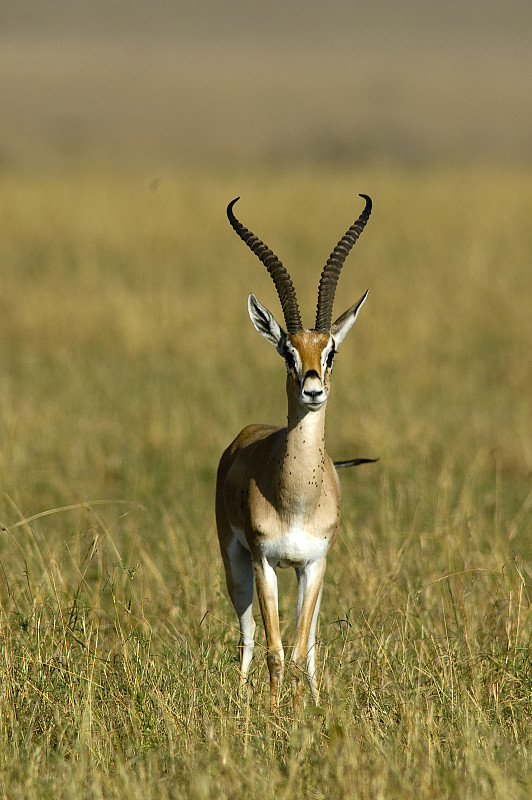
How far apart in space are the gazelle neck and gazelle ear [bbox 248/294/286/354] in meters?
0.27

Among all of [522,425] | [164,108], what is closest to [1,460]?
[522,425]

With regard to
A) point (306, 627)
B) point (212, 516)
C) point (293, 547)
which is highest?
point (293, 547)

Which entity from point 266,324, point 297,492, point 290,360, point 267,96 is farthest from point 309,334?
point 267,96

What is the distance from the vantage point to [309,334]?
15.4 feet

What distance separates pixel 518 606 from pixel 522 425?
508 cm

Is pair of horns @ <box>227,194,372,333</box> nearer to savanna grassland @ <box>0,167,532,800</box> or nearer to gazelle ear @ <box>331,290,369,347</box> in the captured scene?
gazelle ear @ <box>331,290,369,347</box>

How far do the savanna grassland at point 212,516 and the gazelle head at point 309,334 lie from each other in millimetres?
1142

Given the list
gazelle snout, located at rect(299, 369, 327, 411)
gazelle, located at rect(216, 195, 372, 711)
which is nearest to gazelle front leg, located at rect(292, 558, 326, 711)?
gazelle, located at rect(216, 195, 372, 711)

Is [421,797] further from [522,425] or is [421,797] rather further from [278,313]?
[278,313]

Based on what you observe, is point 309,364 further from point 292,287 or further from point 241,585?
point 241,585

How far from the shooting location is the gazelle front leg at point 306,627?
4734mm

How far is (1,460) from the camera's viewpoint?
821 cm

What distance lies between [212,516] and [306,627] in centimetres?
343

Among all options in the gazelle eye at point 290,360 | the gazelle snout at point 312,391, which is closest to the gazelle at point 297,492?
the gazelle eye at point 290,360
